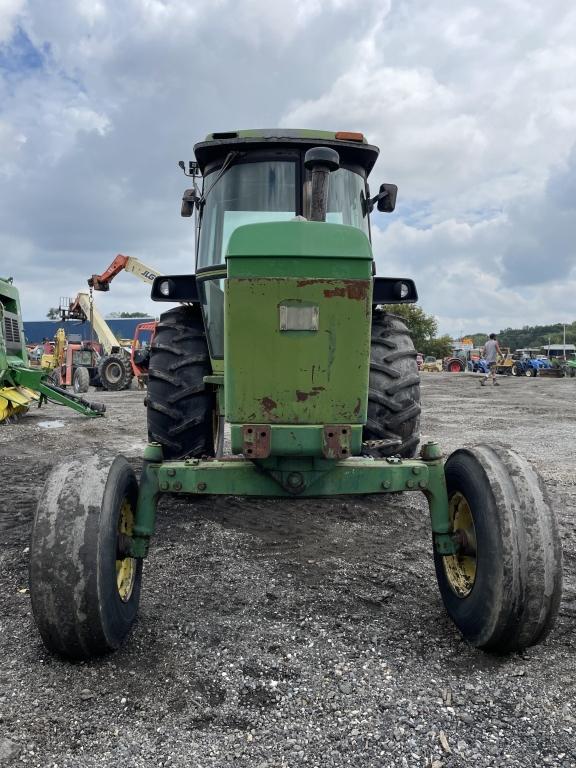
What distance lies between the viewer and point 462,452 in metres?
2.76

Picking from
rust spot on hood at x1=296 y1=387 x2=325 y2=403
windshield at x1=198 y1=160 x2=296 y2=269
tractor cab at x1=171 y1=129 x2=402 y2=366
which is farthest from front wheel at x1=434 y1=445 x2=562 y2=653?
windshield at x1=198 y1=160 x2=296 y2=269

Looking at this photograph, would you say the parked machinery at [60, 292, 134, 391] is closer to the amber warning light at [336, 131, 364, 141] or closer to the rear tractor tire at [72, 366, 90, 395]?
the rear tractor tire at [72, 366, 90, 395]

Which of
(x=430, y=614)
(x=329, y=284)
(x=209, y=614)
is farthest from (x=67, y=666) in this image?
(x=329, y=284)

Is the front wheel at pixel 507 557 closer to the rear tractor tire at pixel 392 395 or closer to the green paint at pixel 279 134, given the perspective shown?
the rear tractor tire at pixel 392 395

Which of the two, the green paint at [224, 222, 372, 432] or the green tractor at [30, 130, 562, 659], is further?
the green paint at [224, 222, 372, 432]

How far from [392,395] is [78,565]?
7.35 ft

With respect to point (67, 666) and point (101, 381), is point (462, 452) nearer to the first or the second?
point (67, 666)

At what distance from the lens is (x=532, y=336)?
11944cm

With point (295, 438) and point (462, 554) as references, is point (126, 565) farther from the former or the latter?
point (462, 554)

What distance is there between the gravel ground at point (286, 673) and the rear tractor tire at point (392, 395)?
0.63 m

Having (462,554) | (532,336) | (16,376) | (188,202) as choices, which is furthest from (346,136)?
(532,336)

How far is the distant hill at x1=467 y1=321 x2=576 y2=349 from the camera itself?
360ft

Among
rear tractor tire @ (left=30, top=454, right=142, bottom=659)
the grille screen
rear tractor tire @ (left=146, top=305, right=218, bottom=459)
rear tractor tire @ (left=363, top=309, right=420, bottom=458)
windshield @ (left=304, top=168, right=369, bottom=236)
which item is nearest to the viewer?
rear tractor tire @ (left=30, top=454, right=142, bottom=659)

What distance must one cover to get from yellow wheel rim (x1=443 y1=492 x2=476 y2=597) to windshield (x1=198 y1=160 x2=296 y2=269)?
2205 mm
